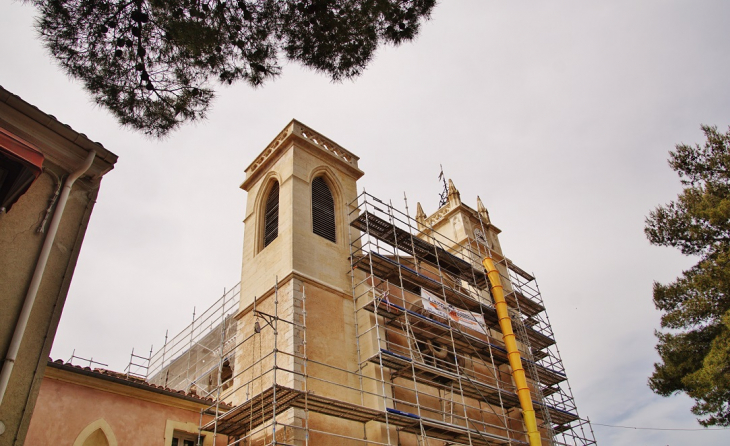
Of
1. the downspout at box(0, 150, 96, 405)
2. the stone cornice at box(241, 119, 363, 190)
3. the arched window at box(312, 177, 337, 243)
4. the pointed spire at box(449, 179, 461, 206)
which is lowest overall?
the downspout at box(0, 150, 96, 405)

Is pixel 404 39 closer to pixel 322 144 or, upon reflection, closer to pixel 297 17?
pixel 297 17

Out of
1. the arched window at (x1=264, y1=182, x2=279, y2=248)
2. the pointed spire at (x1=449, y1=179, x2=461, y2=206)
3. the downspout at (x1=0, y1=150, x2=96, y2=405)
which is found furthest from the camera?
the pointed spire at (x1=449, y1=179, x2=461, y2=206)

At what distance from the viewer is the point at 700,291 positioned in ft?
54.9

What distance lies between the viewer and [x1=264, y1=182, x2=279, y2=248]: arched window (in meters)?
17.5

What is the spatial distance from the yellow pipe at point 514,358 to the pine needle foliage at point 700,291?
383 cm

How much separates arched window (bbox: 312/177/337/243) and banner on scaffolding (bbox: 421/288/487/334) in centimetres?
316

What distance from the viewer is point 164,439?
39.1ft

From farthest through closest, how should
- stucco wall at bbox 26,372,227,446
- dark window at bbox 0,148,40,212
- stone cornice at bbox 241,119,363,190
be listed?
stone cornice at bbox 241,119,363,190 < stucco wall at bbox 26,372,227,446 < dark window at bbox 0,148,40,212

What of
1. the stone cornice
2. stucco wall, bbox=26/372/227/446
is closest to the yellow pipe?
the stone cornice

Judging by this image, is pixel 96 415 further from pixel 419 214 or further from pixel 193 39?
pixel 419 214

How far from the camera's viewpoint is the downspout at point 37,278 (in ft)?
18.5

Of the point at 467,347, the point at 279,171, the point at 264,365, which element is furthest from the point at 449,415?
the point at 279,171

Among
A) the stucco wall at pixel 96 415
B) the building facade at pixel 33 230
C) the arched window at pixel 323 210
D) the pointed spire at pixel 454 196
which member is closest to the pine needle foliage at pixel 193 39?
the building facade at pixel 33 230

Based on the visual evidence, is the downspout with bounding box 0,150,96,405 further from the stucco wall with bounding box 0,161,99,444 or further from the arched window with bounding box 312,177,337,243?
the arched window with bounding box 312,177,337,243
